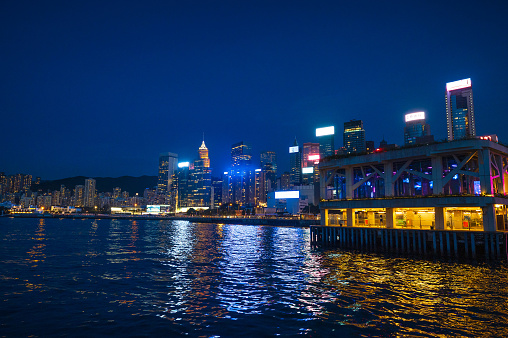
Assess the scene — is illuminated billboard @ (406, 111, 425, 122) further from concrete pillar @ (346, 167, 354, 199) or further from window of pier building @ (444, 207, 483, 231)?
window of pier building @ (444, 207, 483, 231)

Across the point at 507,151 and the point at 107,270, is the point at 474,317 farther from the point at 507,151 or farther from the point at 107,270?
the point at 507,151

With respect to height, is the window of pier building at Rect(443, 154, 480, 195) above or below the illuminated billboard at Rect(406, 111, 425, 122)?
below

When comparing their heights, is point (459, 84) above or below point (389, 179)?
above

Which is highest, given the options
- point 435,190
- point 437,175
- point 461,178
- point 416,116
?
point 416,116

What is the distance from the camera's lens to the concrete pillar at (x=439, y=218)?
155 feet

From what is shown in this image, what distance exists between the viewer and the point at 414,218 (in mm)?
53531

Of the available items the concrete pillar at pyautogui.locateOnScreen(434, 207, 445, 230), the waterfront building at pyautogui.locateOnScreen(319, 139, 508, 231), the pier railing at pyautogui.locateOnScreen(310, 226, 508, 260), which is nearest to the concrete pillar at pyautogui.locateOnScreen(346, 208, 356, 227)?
the waterfront building at pyautogui.locateOnScreen(319, 139, 508, 231)

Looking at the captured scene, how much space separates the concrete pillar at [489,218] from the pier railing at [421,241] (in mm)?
1381

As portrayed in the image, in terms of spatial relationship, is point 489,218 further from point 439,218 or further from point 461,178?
point 461,178

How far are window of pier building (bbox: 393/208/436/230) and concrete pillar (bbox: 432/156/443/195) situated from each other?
4849 mm

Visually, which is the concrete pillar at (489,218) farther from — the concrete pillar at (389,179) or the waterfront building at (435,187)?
the concrete pillar at (389,179)

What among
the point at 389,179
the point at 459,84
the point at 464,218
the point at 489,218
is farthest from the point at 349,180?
the point at 459,84

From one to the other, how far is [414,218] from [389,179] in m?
7.44

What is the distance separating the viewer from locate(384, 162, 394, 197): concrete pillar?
177 feet
